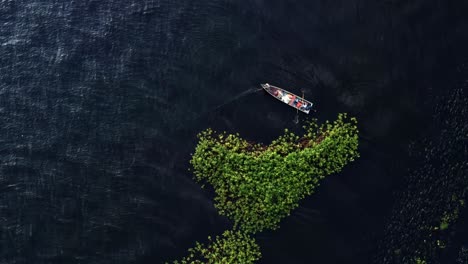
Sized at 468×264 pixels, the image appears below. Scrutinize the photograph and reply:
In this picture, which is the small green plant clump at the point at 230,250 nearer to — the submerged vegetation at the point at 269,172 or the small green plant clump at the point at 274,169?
the submerged vegetation at the point at 269,172

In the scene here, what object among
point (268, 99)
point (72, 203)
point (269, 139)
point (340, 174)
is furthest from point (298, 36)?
point (72, 203)

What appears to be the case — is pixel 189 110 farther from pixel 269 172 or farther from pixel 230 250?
pixel 230 250

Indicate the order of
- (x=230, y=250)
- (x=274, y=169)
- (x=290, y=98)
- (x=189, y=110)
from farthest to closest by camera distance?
(x=189, y=110) < (x=290, y=98) < (x=230, y=250) < (x=274, y=169)

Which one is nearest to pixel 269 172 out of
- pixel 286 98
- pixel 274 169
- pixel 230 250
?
pixel 274 169

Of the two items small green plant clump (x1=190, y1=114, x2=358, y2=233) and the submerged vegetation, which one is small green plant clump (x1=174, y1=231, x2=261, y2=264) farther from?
small green plant clump (x1=190, y1=114, x2=358, y2=233)

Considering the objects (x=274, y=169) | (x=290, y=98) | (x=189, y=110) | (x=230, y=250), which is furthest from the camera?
(x=189, y=110)
